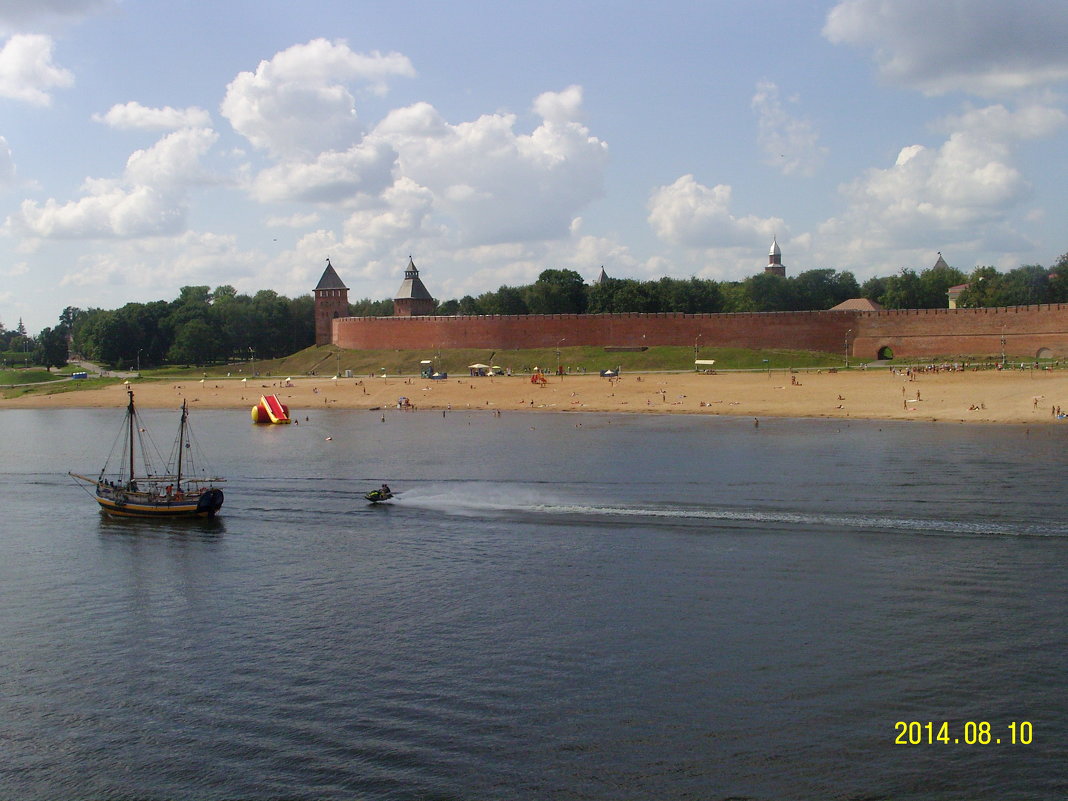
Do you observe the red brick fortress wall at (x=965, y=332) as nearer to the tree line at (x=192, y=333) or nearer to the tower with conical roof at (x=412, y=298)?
the tower with conical roof at (x=412, y=298)

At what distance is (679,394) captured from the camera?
199 feet

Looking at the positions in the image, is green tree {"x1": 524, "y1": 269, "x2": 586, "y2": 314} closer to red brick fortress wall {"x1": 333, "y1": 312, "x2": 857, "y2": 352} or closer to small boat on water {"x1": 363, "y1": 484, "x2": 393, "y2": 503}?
red brick fortress wall {"x1": 333, "y1": 312, "x2": 857, "y2": 352}

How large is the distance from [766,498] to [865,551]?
6054mm

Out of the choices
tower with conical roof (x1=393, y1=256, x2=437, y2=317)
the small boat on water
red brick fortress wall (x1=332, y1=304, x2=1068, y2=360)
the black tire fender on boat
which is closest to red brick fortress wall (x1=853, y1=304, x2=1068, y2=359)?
red brick fortress wall (x1=332, y1=304, x2=1068, y2=360)

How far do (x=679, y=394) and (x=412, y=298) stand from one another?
50522 mm

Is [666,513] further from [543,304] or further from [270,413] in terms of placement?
[543,304]

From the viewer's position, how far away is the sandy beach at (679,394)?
49500 millimetres

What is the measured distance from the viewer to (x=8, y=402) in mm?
74688

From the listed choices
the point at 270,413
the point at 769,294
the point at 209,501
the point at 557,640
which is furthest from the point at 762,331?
the point at 557,640

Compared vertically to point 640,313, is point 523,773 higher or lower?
lower

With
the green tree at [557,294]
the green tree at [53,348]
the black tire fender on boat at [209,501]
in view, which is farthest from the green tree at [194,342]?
the black tire fender on boat at [209,501]

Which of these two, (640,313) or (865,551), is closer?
(865,551)

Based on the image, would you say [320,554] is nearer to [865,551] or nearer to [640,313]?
[865,551]

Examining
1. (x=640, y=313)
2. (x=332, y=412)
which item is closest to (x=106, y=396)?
(x=332, y=412)
